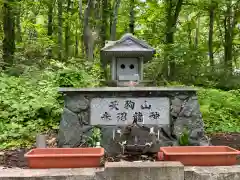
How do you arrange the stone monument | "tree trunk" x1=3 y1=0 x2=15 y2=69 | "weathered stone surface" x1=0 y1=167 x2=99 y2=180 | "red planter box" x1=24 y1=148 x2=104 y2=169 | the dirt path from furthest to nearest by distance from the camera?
"tree trunk" x1=3 y1=0 x2=15 y2=69 < the stone monument < the dirt path < "red planter box" x1=24 y1=148 x2=104 y2=169 < "weathered stone surface" x1=0 y1=167 x2=99 y2=180

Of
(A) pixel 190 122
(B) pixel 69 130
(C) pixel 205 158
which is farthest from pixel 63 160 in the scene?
(A) pixel 190 122

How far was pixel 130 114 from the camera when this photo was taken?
16.9 feet

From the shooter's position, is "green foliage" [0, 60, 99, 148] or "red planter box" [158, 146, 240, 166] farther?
"green foliage" [0, 60, 99, 148]

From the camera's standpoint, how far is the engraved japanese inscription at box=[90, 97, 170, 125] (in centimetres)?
512

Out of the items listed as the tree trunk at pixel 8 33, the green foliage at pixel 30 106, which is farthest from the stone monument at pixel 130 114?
the tree trunk at pixel 8 33

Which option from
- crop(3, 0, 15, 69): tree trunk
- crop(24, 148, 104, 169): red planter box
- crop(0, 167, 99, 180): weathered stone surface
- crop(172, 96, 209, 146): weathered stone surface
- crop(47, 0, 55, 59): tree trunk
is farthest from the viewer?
crop(47, 0, 55, 59): tree trunk

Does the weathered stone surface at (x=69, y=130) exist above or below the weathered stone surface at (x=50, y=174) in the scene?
above

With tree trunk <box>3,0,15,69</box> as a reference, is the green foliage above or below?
below

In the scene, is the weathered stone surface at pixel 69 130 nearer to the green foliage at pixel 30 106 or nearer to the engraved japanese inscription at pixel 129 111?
the engraved japanese inscription at pixel 129 111

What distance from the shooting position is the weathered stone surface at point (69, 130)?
5.08 m

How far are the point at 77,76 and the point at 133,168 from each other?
3918 millimetres

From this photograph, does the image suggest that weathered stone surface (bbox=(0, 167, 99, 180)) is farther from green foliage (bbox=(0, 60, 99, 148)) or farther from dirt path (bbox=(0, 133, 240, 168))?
green foliage (bbox=(0, 60, 99, 148))

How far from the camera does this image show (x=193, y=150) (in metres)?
4.13

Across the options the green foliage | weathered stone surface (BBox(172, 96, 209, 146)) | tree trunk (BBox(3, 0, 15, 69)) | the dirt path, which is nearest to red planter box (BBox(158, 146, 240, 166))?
weathered stone surface (BBox(172, 96, 209, 146))
